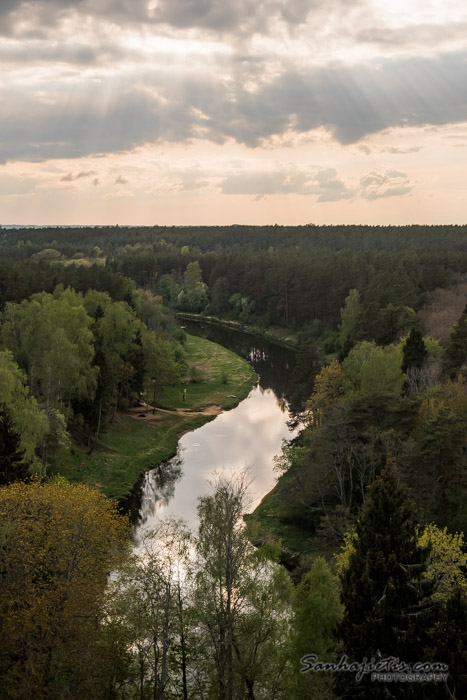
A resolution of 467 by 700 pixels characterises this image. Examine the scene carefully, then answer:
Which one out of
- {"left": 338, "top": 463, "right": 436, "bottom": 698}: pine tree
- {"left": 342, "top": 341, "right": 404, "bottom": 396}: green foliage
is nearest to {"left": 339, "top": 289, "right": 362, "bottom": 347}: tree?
{"left": 342, "top": 341, "right": 404, "bottom": 396}: green foliage

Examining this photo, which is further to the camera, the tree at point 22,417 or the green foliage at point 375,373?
the green foliage at point 375,373

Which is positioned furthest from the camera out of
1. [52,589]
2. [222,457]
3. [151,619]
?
[222,457]

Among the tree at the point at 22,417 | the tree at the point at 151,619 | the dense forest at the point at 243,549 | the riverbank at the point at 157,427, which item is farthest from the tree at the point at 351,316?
the tree at the point at 151,619

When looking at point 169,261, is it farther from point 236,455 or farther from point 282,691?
point 282,691

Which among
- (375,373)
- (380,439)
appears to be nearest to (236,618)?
(380,439)

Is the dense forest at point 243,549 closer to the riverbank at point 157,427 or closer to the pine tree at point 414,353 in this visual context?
the pine tree at point 414,353

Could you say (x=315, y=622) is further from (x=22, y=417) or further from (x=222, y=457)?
(x=222, y=457)

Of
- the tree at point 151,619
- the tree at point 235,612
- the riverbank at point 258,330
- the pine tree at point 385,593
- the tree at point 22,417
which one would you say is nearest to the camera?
the pine tree at point 385,593
